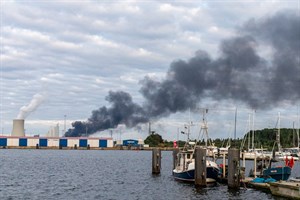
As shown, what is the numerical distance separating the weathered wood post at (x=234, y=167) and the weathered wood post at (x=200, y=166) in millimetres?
3805

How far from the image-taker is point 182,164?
84938mm

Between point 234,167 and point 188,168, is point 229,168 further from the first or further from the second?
point 188,168

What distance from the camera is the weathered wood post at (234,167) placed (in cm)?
6706

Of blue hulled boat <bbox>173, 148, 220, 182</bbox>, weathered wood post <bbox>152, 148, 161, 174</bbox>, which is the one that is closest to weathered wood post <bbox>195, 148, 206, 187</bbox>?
blue hulled boat <bbox>173, 148, 220, 182</bbox>

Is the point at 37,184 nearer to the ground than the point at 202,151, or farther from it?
nearer to the ground

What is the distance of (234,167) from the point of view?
67500 millimetres

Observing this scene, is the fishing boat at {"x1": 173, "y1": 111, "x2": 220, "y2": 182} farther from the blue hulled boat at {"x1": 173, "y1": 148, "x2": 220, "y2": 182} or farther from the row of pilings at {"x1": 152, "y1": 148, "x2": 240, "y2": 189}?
the row of pilings at {"x1": 152, "y1": 148, "x2": 240, "y2": 189}

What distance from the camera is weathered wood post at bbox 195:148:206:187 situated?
68875 millimetres

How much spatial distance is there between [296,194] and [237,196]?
12749 millimetres

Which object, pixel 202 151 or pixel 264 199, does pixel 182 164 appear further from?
pixel 264 199

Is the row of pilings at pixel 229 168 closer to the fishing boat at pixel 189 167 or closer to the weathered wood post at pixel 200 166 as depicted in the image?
the weathered wood post at pixel 200 166

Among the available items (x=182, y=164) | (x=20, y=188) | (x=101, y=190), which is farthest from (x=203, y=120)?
(x=20, y=188)

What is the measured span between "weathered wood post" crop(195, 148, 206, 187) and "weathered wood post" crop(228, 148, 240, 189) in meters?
3.81

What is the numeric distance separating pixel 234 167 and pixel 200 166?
16.7 feet
